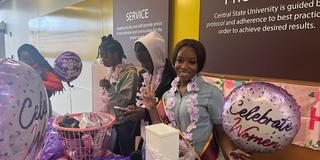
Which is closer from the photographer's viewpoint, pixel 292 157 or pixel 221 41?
pixel 292 157

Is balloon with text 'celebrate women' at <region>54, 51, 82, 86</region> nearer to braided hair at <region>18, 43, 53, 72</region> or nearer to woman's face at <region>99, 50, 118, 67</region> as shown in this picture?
braided hair at <region>18, 43, 53, 72</region>

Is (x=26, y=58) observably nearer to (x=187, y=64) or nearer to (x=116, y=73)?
(x=116, y=73)

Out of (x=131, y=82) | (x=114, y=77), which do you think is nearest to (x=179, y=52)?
(x=131, y=82)

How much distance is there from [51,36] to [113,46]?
4814mm

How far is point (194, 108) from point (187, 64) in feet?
0.73

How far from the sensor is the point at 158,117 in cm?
125

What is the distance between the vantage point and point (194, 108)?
123 centimetres

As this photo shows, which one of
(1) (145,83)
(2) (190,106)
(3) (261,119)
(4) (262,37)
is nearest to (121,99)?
(1) (145,83)

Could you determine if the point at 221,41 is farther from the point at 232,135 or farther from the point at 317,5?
the point at 232,135

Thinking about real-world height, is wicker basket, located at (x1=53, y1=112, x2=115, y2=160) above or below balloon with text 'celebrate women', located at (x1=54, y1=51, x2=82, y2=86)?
below

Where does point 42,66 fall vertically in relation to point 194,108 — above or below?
above

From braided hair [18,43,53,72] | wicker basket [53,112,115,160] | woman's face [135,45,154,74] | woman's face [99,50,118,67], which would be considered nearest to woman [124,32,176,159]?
woman's face [135,45,154,74]

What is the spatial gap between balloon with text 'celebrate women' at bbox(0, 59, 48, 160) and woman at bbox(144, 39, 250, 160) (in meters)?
0.56

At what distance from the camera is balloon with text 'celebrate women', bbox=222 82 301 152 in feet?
3.23
